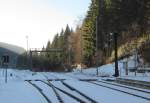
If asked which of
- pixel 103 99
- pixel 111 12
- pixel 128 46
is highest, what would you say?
pixel 111 12

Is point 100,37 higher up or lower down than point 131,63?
higher up

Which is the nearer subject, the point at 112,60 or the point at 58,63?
the point at 112,60

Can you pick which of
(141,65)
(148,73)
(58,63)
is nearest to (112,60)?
(141,65)

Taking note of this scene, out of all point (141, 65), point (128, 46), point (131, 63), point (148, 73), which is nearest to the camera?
point (148, 73)

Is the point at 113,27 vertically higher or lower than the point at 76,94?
higher

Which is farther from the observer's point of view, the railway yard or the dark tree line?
the dark tree line

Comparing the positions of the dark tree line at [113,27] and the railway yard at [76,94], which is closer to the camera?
the railway yard at [76,94]

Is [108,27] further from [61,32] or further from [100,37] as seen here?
[61,32]

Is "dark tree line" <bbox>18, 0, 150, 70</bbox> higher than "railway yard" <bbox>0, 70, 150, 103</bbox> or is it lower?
higher

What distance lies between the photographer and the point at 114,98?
23.3 meters

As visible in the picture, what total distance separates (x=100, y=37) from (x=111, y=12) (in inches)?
388

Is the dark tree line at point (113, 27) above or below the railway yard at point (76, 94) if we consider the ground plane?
above

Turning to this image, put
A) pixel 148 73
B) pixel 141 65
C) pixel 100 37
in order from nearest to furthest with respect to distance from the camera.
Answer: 1. pixel 148 73
2. pixel 141 65
3. pixel 100 37

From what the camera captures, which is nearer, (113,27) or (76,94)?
(76,94)
